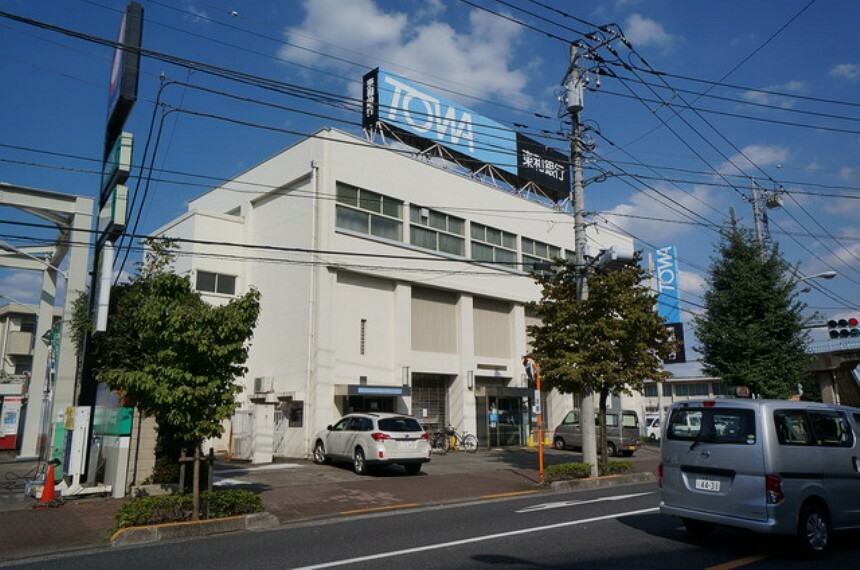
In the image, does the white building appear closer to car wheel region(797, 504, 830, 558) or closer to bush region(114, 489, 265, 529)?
bush region(114, 489, 265, 529)

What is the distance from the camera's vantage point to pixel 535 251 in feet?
106

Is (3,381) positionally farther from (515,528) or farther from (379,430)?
(515,528)

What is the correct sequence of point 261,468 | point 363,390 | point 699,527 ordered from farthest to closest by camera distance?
point 363,390
point 261,468
point 699,527

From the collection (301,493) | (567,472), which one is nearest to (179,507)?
(301,493)

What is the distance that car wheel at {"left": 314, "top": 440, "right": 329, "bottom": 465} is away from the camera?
19.8 m

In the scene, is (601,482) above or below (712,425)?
below

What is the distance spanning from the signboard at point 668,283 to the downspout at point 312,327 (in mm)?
22349

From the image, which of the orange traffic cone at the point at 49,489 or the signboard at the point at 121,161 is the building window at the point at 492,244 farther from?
the orange traffic cone at the point at 49,489

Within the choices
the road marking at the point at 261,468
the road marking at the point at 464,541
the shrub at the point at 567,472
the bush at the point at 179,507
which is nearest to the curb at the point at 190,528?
the bush at the point at 179,507

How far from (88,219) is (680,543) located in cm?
1683

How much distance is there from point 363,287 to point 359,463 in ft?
27.0

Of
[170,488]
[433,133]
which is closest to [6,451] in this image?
[170,488]

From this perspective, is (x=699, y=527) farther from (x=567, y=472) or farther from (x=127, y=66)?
(x=127, y=66)

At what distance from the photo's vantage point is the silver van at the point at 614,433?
1000 inches
